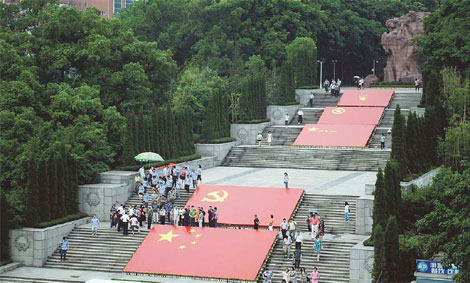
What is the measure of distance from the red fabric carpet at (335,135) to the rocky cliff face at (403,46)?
1531cm

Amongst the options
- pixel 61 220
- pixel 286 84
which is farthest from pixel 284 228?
pixel 286 84

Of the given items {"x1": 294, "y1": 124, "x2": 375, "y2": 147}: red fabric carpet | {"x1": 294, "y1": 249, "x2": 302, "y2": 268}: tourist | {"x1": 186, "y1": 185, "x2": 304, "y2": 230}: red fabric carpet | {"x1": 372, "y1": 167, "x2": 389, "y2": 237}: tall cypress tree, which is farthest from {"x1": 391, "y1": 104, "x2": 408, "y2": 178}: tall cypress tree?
{"x1": 294, "y1": 124, "x2": 375, "y2": 147}: red fabric carpet

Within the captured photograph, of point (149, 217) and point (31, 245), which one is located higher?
point (149, 217)

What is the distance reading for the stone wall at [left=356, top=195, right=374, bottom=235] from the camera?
45750 millimetres

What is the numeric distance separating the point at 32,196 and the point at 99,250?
4176 millimetres

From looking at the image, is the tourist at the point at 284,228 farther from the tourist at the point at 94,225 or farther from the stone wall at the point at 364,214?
the tourist at the point at 94,225

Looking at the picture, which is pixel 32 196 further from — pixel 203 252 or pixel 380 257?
pixel 380 257

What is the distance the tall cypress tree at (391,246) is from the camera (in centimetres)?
3866

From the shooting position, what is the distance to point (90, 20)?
60.6m

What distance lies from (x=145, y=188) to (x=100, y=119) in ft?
20.7

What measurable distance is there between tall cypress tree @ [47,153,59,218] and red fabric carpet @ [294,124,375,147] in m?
22.5

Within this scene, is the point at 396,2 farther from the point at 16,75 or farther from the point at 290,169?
the point at 16,75

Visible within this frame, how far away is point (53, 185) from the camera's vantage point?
47.5 m

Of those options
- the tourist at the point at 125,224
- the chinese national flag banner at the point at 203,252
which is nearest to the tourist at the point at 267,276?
the chinese national flag banner at the point at 203,252
